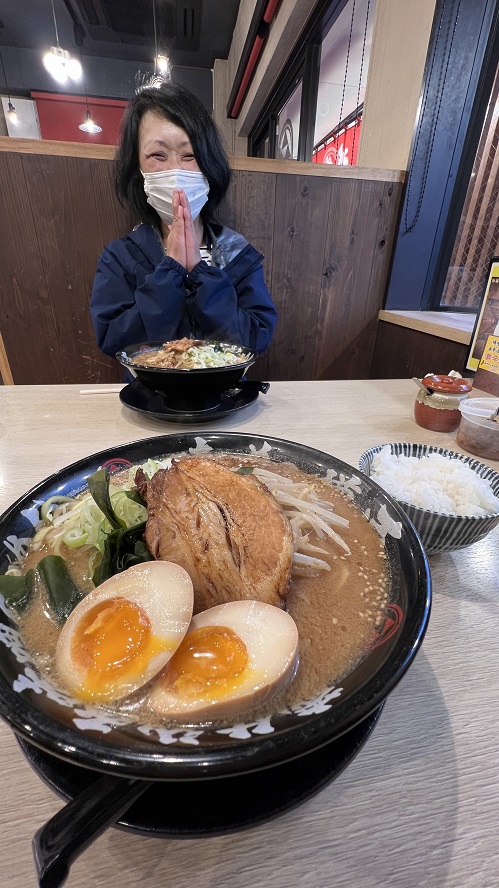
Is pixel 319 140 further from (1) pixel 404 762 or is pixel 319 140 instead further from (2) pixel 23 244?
(1) pixel 404 762

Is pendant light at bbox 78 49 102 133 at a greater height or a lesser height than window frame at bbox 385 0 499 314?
greater

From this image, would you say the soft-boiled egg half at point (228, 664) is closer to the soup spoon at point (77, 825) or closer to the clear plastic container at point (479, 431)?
the soup spoon at point (77, 825)

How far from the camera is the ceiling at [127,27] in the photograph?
620 centimetres

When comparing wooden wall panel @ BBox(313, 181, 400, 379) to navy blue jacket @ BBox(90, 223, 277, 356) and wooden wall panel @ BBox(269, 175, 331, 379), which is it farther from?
navy blue jacket @ BBox(90, 223, 277, 356)

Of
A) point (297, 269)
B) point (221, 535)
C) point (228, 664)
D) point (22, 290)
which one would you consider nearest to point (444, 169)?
point (297, 269)

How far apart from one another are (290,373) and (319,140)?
325 centimetres

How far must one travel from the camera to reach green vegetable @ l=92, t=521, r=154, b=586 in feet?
2.20

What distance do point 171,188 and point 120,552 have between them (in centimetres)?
243

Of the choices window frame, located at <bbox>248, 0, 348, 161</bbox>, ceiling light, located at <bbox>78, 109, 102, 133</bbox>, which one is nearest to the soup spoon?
window frame, located at <bbox>248, 0, 348, 161</bbox>

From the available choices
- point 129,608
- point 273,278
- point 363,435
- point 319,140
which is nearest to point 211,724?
point 129,608

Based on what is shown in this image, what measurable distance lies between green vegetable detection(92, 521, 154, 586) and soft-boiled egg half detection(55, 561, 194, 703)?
8 cm

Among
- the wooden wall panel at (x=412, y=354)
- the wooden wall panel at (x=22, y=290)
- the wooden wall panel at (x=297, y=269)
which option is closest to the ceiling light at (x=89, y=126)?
the wooden wall panel at (x=22, y=290)

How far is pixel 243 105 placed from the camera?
6.84 m

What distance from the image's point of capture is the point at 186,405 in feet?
5.19
